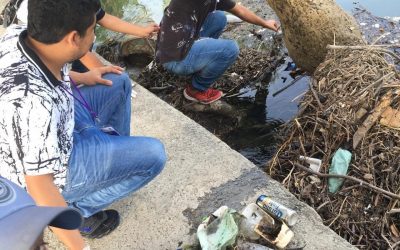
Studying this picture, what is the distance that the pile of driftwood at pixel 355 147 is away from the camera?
3.01m

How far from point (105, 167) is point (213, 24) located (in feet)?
Result: 8.07

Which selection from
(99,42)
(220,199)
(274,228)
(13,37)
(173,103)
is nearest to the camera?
(13,37)

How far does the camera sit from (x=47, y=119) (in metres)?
1.89

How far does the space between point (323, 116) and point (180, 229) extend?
1469 mm

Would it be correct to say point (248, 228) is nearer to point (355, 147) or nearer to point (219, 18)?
point (355, 147)

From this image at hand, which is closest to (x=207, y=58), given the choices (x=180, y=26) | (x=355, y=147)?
(x=180, y=26)

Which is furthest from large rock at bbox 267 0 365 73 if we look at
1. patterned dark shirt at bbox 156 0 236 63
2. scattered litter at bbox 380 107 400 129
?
scattered litter at bbox 380 107 400 129

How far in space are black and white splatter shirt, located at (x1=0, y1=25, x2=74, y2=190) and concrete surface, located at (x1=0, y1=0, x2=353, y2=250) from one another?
848 mm

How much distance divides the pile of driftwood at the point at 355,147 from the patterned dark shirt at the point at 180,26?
3.74 feet

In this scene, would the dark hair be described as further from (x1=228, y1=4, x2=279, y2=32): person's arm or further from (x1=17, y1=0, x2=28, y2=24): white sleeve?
(x1=228, y1=4, x2=279, y2=32): person's arm

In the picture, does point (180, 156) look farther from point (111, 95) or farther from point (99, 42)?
point (99, 42)

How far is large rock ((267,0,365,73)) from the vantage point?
432 centimetres

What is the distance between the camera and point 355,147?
3.18m

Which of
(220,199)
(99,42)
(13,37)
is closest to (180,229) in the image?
(220,199)
